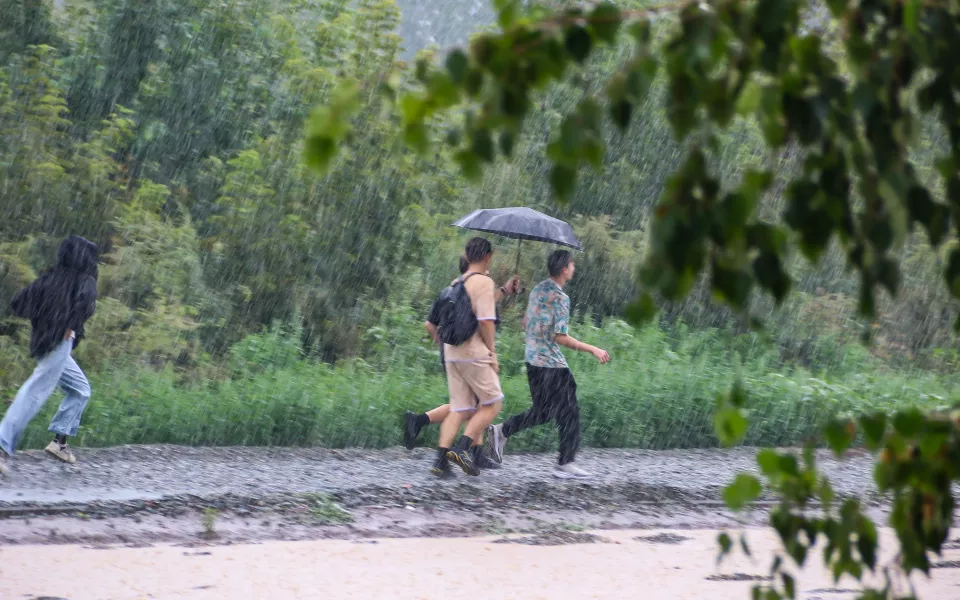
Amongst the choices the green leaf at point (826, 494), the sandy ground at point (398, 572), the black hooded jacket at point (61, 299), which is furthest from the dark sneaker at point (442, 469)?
the green leaf at point (826, 494)

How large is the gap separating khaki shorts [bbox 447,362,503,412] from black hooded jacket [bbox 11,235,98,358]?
2942 millimetres

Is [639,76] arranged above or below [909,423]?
above

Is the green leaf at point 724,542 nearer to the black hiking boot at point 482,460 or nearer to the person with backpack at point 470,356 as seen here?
the person with backpack at point 470,356

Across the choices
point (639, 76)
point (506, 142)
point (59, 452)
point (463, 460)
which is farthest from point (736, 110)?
point (59, 452)

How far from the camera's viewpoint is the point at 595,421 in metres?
12.7

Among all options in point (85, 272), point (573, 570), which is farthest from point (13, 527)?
point (573, 570)

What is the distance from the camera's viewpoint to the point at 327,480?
9.40 metres

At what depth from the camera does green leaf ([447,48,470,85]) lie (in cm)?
199

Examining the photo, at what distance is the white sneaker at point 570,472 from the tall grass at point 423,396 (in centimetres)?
150

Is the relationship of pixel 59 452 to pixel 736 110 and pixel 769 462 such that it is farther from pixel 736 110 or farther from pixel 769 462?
pixel 736 110

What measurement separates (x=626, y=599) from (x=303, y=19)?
49.2ft

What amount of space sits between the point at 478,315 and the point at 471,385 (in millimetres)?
632

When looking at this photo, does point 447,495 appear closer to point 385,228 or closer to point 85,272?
point 85,272

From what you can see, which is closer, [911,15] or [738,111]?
[911,15]
